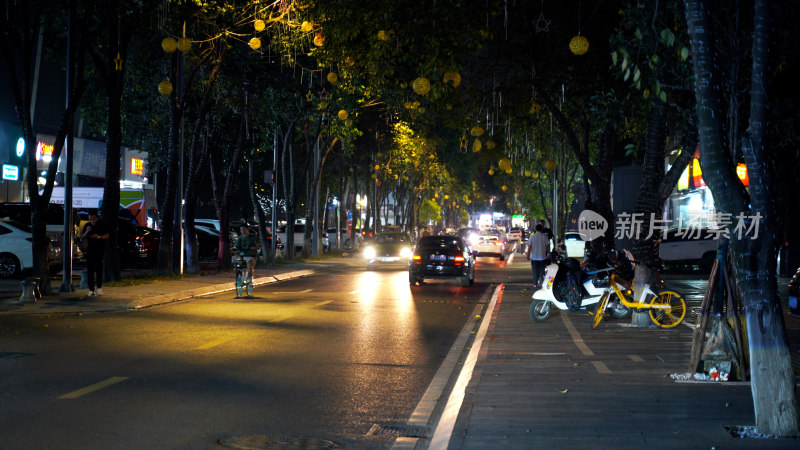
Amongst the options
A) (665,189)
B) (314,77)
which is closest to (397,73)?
(665,189)

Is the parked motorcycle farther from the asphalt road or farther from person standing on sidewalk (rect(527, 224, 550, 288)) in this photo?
person standing on sidewalk (rect(527, 224, 550, 288))

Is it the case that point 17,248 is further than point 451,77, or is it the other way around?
point 17,248

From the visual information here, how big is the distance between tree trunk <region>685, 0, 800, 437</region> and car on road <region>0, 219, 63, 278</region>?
22243mm

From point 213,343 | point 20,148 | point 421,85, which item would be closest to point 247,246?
point 421,85

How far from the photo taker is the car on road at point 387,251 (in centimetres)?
3962

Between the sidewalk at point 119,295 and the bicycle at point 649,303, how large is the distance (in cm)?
988

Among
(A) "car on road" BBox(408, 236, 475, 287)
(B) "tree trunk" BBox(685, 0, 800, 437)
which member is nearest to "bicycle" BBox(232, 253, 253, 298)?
(A) "car on road" BBox(408, 236, 475, 287)

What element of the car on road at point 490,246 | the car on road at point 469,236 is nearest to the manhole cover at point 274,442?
the car on road at point 490,246

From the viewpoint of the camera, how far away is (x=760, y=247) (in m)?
7.38

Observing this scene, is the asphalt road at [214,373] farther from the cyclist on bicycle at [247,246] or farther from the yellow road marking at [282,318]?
the cyclist on bicycle at [247,246]

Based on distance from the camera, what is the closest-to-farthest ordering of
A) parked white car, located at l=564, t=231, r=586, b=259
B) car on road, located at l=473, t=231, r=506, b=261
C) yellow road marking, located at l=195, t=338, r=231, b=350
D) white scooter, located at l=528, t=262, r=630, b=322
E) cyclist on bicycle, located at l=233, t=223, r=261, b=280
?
yellow road marking, located at l=195, t=338, r=231, b=350 < white scooter, located at l=528, t=262, r=630, b=322 < cyclist on bicycle, located at l=233, t=223, r=261, b=280 < parked white car, located at l=564, t=231, r=586, b=259 < car on road, located at l=473, t=231, r=506, b=261

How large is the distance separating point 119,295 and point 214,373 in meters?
10.6

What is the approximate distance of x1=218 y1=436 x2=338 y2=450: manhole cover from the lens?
7129mm

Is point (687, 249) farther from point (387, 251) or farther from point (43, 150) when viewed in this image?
point (43, 150)
